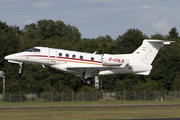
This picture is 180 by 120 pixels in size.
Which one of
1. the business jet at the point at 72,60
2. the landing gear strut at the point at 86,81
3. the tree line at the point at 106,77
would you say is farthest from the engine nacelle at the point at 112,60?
the tree line at the point at 106,77

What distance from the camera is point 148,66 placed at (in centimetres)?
3675

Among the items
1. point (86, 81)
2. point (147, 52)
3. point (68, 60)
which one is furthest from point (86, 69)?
point (147, 52)

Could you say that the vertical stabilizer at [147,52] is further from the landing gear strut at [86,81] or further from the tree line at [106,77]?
the tree line at [106,77]

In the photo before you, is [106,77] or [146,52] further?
[106,77]

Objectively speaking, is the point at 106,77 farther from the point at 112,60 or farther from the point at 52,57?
the point at 52,57

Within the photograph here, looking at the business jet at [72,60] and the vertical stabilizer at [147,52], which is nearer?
the business jet at [72,60]

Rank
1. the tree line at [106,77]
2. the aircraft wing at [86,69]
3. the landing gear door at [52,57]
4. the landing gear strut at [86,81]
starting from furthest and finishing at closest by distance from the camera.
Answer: the tree line at [106,77] → the landing gear strut at [86,81] → the landing gear door at [52,57] → the aircraft wing at [86,69]

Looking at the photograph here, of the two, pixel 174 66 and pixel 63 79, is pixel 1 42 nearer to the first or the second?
pixel 63 79

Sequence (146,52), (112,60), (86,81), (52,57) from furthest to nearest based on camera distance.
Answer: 1. (146,52)
2. (86,81)
3. (112,60)
4. (52,57)

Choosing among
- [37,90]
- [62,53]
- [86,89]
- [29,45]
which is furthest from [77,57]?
[29,45]

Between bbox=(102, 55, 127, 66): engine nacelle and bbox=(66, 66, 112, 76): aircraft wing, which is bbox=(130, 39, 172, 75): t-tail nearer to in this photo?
bbox=(102, 55, 127, 66): engine nacelle

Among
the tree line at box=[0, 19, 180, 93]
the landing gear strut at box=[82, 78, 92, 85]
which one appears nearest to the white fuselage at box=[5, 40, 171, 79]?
the landing gear strut at box=[82, 78, 92, 85]

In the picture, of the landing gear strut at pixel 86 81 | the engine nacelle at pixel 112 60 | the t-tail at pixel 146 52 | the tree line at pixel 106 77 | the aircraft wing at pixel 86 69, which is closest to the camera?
the aircraft wing at pixel 86 69

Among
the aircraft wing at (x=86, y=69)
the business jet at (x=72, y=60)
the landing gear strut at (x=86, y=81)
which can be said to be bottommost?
the landing gear strut at (x=86, y=81)
